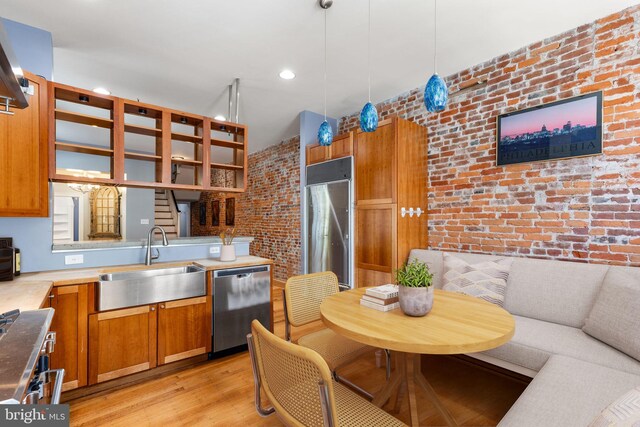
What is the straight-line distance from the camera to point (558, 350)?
1.80m

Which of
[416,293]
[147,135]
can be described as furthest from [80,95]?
[416,293]

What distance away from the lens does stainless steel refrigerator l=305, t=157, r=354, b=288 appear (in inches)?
144

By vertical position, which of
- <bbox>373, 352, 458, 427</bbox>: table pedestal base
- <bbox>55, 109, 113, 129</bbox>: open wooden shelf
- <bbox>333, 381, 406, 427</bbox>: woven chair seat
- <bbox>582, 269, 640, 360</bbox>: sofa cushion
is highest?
<bbox>55, 109, 113, 129</bbox>: open wooden shelf

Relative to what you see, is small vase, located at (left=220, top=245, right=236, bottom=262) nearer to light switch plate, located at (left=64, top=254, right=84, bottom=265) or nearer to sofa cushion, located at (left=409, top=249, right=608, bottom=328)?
light switch plate, located at (left=64, top=254, right=84, bottom=265)

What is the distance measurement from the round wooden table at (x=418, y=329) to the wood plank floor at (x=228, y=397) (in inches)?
15.8

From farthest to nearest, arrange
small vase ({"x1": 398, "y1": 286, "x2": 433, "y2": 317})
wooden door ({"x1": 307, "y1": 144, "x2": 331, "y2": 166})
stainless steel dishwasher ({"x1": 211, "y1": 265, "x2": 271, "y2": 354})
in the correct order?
wooden door ({"x1": 307, "y1": 144, "x2": 331, "y2": 166}), stainless steel dishwasher ({"x1": 211, "y1": 265, "x2": 271, "y2": 354}), small vase ({"x1": 398, "y1": 286, "x2": 433, "y2": 317})

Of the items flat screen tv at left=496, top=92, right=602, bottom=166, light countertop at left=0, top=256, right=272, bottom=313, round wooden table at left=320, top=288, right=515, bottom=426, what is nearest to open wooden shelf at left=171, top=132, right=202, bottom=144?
light countertop at left=0, top=256, right=272, bottom=313

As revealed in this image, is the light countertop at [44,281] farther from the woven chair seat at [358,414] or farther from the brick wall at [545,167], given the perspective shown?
the brick wall at [545,167]

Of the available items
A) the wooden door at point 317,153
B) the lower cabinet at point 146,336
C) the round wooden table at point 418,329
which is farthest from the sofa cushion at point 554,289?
the lower cabinet at point 146,336

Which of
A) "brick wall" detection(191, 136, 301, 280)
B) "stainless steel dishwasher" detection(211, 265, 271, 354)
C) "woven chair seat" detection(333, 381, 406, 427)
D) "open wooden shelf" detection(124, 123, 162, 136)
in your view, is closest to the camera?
"woven chair seat" detection(333, 381, 406, 427)

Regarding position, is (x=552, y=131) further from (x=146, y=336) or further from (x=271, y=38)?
(x=146, y=336)

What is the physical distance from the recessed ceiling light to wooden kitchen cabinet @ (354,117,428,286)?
99cm

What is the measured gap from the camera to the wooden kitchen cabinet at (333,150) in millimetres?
3691

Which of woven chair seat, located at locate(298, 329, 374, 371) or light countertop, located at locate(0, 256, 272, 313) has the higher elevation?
light countertop, located at locate(0, 256, 272, 313)
